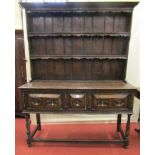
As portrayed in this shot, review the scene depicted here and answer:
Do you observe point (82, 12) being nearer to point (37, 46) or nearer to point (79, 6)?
point (79, 6)

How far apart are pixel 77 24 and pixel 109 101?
1284mm

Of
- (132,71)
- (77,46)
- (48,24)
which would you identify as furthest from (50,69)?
(132,71)

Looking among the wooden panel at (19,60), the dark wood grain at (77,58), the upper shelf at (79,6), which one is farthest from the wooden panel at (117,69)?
the wooden panel at (19,60)

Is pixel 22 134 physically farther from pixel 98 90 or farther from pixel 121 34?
pixel 121 34

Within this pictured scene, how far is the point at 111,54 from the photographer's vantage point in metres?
2.71

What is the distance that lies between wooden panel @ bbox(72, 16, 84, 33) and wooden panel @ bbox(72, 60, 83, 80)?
48cm

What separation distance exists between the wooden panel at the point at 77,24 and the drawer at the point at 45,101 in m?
1.09

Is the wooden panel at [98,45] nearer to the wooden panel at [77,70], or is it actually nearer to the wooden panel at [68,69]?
the wooden panel at [77,70]

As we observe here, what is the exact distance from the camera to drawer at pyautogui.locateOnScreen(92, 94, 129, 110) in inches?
89.0

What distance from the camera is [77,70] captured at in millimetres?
2779

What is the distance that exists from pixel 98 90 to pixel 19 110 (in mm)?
1885

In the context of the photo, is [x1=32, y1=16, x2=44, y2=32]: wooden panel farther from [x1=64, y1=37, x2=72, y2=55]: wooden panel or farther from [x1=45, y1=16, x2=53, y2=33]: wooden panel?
[x1=64, y1=37, x2=72, y2=55]: wooden panel

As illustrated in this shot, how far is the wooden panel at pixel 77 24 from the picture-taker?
8.72 ft
